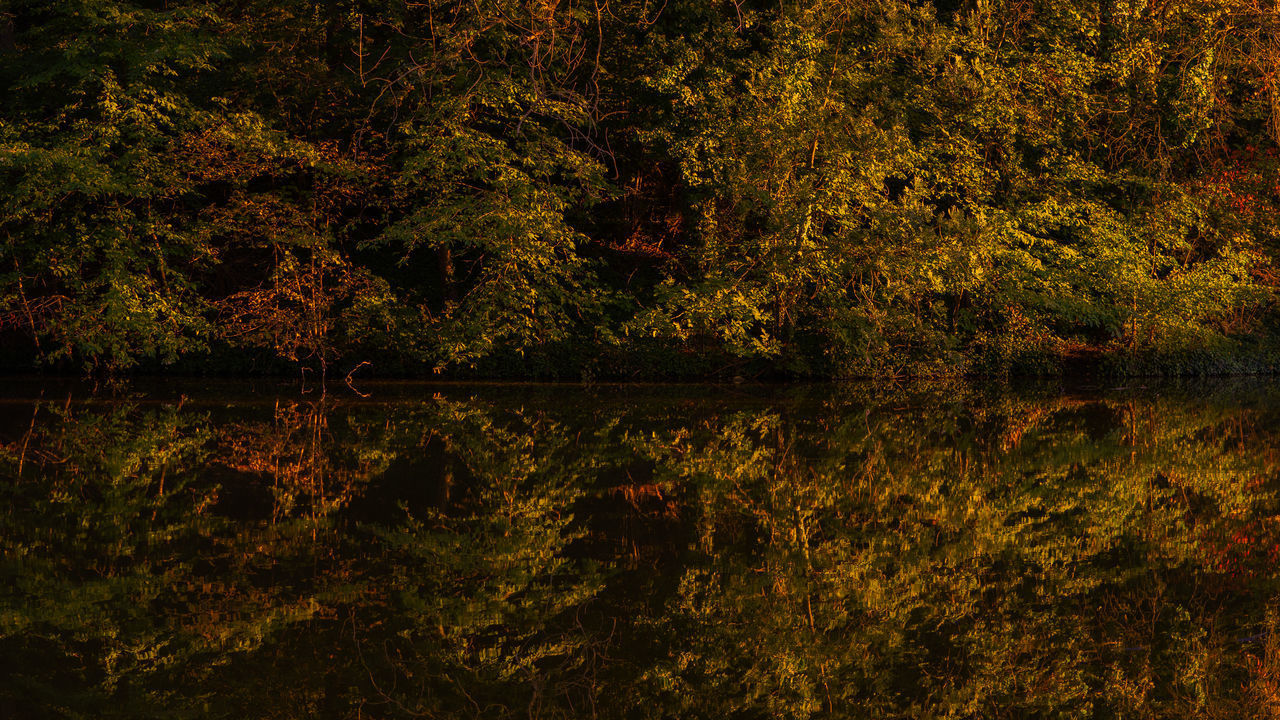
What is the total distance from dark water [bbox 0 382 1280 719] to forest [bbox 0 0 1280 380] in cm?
727

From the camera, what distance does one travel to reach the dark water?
5688mm

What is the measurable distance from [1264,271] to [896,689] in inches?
992

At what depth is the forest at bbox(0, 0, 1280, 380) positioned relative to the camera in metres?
21.4

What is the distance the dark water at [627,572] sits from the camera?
5688 mm

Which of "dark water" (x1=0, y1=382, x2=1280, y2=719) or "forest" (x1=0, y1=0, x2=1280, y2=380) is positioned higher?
"forest" (x1=0, y1=0, x2=1280, y2=380)

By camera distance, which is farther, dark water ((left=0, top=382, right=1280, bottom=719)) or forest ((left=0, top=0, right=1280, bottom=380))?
forest ((left=0, top=0, right=1280, bottom=380))

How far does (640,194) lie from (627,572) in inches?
796

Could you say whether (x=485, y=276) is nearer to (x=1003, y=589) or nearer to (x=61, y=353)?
(x=61, y=353)

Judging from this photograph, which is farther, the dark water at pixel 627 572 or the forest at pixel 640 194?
the forest at pixel 640 194

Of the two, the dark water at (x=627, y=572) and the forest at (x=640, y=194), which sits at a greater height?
the forest at (x=640, y=194)

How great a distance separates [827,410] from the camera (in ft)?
60.1

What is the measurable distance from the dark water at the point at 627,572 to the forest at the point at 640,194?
23.8ft

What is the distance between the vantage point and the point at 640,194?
27438 mm

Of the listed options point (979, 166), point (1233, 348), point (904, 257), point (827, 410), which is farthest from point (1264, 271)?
point (827, 410)
